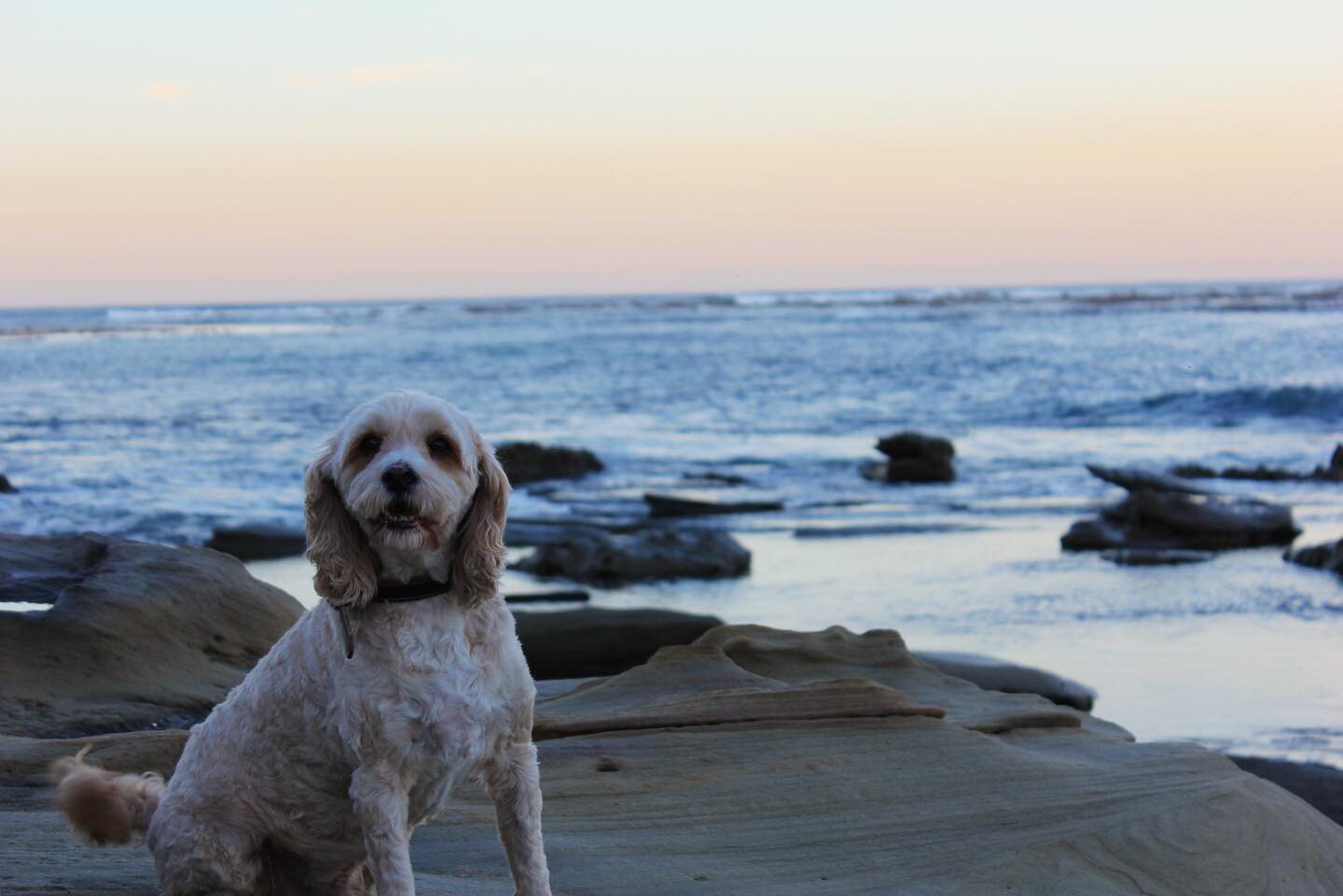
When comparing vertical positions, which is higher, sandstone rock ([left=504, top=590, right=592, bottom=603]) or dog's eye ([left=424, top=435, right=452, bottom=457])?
→ dog's eye ([left=424, top=435, right=452, bottom=457])

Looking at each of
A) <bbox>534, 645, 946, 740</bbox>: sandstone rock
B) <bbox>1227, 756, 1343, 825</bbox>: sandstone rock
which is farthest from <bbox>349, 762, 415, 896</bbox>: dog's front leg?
<bbox>1227, 756, 1343, 825</bbox>: sandstone rock

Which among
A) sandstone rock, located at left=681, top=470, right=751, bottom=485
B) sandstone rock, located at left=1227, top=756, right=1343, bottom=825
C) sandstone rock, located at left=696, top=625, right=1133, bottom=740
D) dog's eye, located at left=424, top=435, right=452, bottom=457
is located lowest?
sandstone rock, located at left=681, top=470, right=751, bottom=485

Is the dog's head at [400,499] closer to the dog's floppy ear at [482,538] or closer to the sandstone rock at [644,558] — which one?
the dog's floppy ear at [482,538]

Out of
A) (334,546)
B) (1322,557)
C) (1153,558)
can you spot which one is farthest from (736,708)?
(1322,557)

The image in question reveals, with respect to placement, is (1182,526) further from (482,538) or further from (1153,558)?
(482,538)

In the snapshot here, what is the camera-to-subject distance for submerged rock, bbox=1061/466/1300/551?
14.8 meters

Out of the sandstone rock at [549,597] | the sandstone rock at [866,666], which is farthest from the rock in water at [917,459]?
the sandstone rock at [866,666]

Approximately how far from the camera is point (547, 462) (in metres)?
21.5

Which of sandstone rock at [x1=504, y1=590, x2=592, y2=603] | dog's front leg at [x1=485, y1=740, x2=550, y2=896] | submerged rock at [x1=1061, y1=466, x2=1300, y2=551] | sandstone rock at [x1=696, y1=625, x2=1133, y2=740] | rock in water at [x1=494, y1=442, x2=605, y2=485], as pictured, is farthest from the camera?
rock in water at [x1=494, y1=442, x2=605, y2=485]

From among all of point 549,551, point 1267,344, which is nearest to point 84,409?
point 549,551

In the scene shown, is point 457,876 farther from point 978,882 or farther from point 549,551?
point 549,551

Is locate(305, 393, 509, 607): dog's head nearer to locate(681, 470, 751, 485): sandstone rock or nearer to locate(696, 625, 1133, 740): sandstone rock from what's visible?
locate(696, 625, 1133, 740): sandstone rock

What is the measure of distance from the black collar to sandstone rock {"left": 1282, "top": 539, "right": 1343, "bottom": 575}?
11.2 meters

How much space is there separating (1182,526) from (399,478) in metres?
12.8
